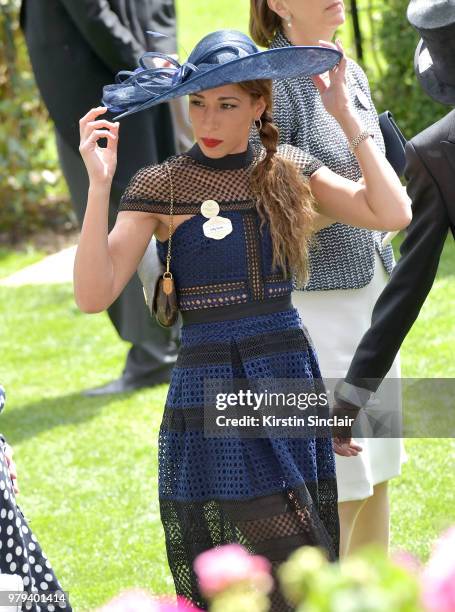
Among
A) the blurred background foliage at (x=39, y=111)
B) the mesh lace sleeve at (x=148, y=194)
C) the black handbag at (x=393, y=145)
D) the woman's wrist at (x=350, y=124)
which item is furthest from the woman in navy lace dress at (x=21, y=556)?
the blurred background foliage at (x=39, y=111)

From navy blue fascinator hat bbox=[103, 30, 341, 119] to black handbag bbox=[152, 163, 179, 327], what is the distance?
8.4 inches

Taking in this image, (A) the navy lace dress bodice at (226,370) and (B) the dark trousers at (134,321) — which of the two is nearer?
(A) the navy lace dress bodice at (226,370)

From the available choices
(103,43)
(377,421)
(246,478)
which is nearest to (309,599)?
(246,478)

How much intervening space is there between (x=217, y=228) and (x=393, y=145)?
0.84 m

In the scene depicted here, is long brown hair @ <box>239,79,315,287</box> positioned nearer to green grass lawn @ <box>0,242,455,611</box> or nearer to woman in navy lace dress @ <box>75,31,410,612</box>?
woman in navy lace dress @ <box>75,31,410,612</box>

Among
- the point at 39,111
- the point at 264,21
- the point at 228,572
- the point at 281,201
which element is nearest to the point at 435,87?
the point at 281,201

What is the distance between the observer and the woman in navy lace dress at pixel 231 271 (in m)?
2.63

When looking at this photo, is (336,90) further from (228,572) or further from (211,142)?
(228,572)

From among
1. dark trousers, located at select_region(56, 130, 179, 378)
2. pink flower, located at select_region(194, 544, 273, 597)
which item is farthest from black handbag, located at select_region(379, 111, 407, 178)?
dark trousers, located at select_region(56, 130, 179, 378)

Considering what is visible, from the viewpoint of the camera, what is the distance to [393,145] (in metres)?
3.31

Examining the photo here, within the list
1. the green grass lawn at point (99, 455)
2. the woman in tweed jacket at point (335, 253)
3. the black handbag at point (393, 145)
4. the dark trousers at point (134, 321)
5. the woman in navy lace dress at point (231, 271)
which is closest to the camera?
the woman in navy lace dress at point (231, 271)

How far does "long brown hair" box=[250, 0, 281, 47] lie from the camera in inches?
131

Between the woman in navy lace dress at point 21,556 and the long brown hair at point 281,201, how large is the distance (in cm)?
75

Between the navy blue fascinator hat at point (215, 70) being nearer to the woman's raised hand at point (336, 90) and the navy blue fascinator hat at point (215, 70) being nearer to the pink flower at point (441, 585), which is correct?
the woman's raised hand at point (336, 90)
